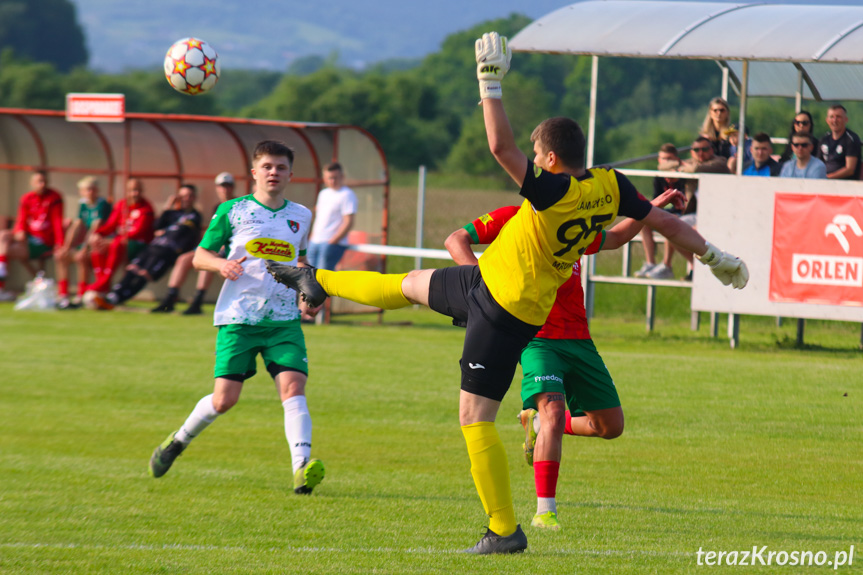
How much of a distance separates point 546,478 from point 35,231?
14274 mm

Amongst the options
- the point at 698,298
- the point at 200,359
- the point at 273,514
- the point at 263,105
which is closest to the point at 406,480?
the point at 273,514

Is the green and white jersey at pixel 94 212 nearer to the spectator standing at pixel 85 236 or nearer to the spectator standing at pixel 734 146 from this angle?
the spectator standing at pixel 85 236

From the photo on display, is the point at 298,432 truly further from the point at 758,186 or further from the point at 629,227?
the point at 758,186

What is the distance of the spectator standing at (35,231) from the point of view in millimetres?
18031

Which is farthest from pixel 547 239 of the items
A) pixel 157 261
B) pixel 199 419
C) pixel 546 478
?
pixel 157 261

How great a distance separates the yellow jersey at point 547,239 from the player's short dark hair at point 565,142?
11 centimetres

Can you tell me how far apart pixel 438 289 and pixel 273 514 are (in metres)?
1.70

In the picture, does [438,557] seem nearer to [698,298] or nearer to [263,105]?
[698,298]

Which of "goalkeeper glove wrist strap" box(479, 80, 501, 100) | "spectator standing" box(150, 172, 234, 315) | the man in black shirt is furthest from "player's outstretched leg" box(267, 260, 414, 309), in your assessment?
the man in black shirt

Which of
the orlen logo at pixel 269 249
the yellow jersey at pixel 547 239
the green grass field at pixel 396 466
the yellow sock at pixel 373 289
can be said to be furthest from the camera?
the orlen logo at pixel 269 249

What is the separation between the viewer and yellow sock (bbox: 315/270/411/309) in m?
5.69

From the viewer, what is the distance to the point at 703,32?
13.6 metres

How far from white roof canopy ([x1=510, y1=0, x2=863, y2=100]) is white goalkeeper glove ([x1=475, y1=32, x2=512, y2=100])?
347 inches

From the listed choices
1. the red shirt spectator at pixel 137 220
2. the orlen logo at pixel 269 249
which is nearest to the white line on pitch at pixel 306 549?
the orlen logo at pixel 269 249
